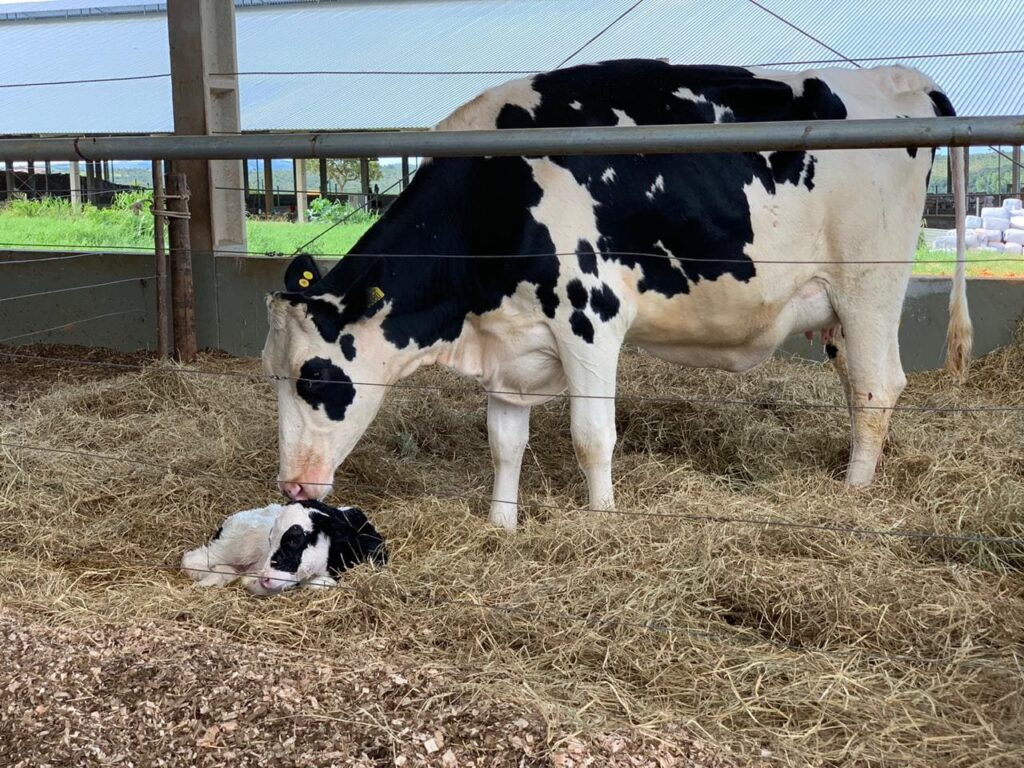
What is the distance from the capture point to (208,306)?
920 centimetres

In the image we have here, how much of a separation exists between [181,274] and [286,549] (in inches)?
204

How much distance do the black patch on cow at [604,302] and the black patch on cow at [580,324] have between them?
0.06m

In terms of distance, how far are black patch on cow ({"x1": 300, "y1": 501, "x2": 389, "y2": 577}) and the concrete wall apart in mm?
4809

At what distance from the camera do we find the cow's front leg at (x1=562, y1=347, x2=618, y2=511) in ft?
15.5

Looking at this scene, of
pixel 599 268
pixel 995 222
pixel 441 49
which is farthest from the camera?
pixel 441 49

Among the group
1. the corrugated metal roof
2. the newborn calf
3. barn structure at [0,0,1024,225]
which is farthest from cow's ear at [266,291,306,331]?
the corrugated metal roof

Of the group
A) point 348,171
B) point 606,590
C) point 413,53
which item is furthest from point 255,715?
point 348,171

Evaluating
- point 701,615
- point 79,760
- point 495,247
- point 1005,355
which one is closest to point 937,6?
point 1005,355

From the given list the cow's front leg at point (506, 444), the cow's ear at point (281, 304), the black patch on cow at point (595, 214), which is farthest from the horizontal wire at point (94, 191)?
the cow's front leg at point (506, 444)

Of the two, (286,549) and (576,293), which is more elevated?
(576,293)

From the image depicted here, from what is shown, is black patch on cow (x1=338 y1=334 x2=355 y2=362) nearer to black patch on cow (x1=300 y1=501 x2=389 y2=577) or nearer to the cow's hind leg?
black patch on cow (x1=300 y1=501 x2=389 y2=577)

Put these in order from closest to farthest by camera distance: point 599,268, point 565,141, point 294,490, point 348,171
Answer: point 565,141, point 294,490, point 599,268, point 348,171

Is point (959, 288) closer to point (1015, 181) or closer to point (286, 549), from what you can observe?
point (286, 549)

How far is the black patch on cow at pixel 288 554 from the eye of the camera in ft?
13.1
